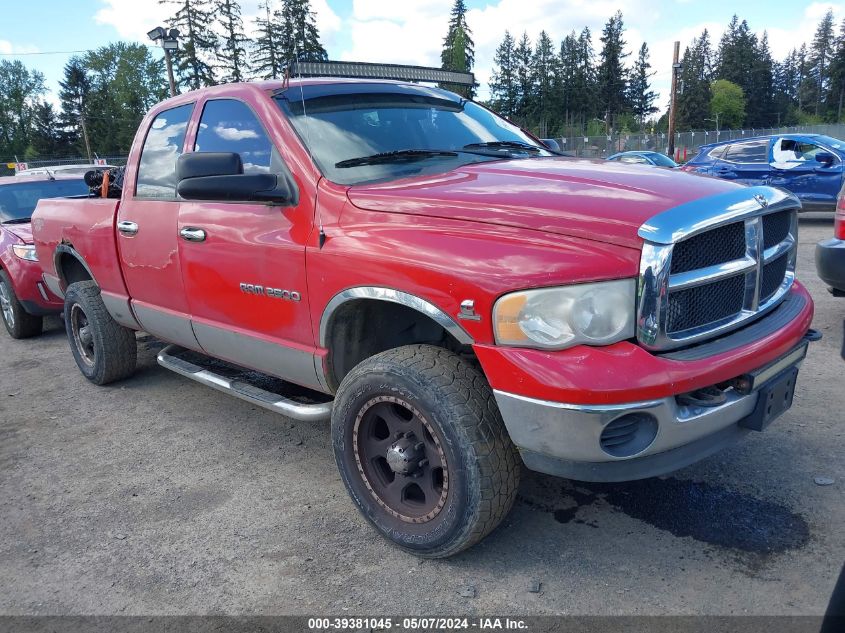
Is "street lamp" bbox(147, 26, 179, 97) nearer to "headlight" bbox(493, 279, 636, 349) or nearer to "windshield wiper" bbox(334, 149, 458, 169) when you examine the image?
"windshield wiper" bbox(334, 149, 458, 169)

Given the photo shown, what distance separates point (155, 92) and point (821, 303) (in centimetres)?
9214

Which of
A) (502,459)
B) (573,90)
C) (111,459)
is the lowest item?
(111,459)

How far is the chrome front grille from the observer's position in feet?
7.20

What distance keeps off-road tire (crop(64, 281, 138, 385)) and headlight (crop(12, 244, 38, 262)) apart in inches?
66.9

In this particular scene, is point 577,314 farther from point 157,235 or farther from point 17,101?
point 17,101

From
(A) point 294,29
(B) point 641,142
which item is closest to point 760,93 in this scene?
(B) point 641,142

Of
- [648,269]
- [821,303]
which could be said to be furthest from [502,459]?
[821,303]

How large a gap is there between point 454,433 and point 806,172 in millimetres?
11303

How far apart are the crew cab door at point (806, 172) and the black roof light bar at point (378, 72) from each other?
8756 mm

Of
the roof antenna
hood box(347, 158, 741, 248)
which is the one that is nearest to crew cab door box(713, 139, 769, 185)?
hood box(347, 158, 741, 248)

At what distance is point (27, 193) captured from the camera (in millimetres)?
7664

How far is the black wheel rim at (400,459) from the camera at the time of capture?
2658mm

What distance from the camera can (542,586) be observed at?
254 cm

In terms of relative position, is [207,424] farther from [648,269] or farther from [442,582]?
[648,269]
